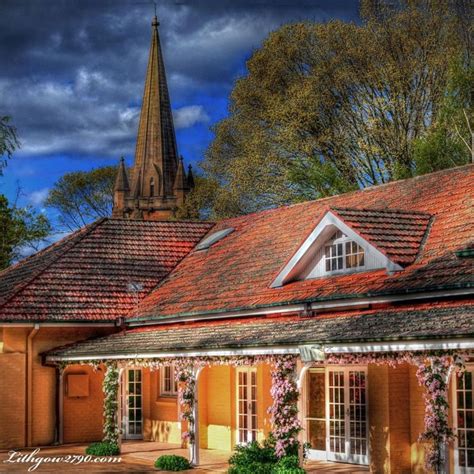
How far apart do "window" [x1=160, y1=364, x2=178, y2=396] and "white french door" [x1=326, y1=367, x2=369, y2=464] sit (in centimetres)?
606

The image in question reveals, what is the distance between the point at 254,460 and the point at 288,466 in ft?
4.21

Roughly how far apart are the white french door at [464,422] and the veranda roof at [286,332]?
51.7 inches

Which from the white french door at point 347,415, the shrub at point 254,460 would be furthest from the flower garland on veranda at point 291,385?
the white french door at point 347,415

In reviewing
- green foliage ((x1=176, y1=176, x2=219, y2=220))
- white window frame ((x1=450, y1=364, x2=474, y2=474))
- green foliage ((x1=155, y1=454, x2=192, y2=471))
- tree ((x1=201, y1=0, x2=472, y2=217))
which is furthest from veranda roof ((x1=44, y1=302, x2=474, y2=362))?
green foliage ((x1=176, y1=176, x2=219, y2=220))

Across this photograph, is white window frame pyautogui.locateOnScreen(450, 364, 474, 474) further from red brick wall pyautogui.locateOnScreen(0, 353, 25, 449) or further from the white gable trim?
red brick wall pyautogui.locateOnScreen(0, 353, 25, 449)

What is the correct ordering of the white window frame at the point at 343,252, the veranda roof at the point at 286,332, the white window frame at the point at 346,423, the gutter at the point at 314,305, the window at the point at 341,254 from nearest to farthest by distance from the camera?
1. the veranda roof at the point at 286,332
2. the gutter at the point at 314,305
3. the white window frame at the point at 346,423
4. the white window frame at the point at 343,252
5. the window at the point at 341,254

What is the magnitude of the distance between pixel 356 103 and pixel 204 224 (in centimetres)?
1268

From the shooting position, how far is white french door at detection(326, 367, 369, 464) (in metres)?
18.5

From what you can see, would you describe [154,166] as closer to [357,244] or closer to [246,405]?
[246,405]

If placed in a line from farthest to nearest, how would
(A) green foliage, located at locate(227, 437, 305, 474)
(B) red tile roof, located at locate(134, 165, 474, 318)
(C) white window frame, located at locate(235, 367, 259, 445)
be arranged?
(C) white window frame, located at locate(235, 367, 259, 445) → (B) red tile roof, located at locate(134, 165, 474, 318) → (A) green foliage, located at locate(227, 437, 305, 474)

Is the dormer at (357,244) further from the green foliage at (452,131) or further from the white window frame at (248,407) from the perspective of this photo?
the green foliage at (452,131)

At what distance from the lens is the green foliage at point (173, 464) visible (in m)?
18.9

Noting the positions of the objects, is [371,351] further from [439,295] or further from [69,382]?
[69,382]

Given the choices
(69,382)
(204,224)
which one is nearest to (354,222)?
(69,382)
